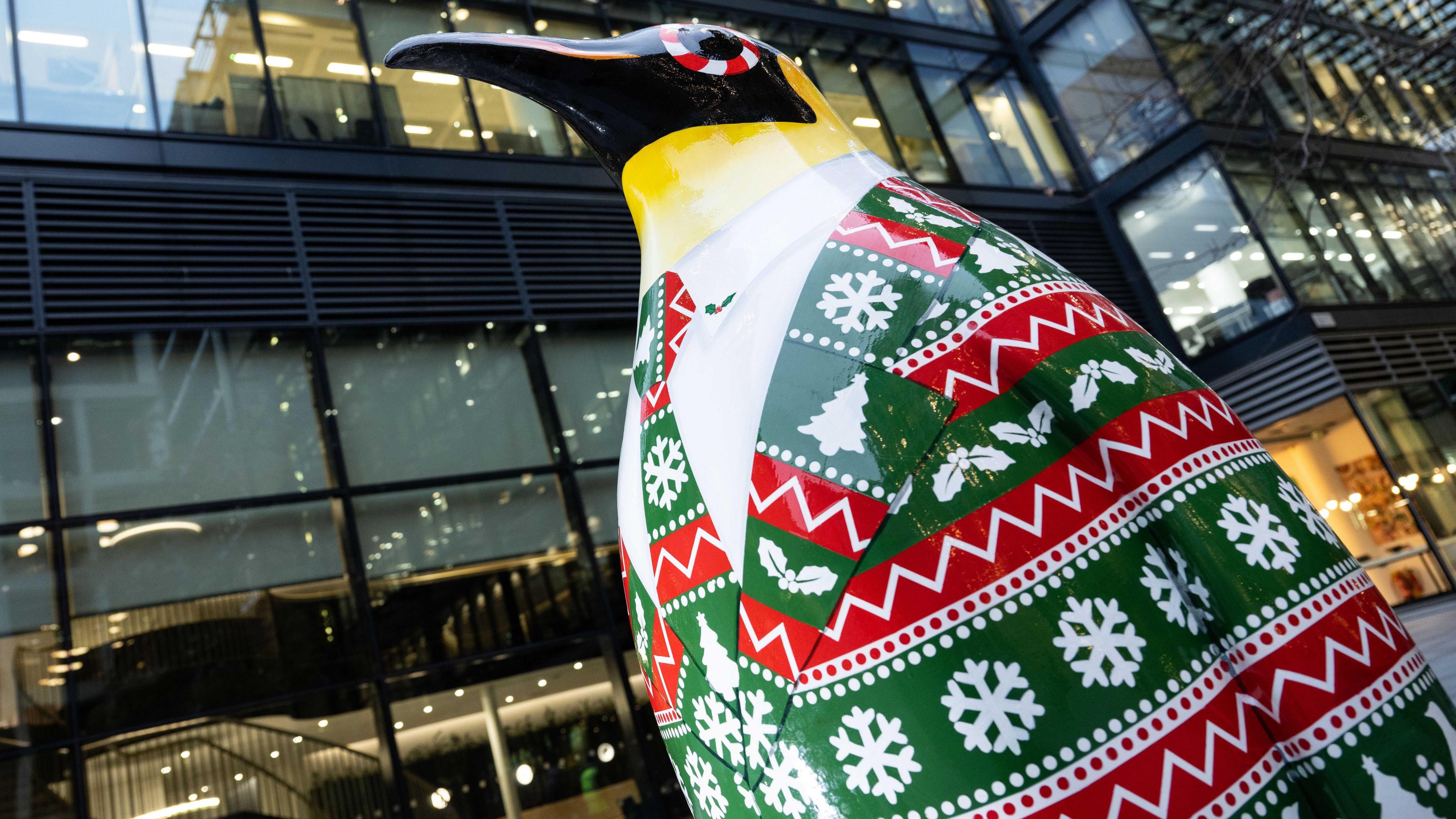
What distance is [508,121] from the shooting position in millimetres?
9164

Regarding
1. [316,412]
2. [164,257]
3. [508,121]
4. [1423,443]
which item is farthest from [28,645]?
[1423,443]

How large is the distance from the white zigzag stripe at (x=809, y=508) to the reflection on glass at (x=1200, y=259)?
12.0m

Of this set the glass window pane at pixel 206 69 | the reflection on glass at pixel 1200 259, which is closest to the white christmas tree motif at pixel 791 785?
the glass window pane at pixel 206 69

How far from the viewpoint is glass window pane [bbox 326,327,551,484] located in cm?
743

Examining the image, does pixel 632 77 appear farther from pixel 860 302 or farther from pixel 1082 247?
pixel 1082 247

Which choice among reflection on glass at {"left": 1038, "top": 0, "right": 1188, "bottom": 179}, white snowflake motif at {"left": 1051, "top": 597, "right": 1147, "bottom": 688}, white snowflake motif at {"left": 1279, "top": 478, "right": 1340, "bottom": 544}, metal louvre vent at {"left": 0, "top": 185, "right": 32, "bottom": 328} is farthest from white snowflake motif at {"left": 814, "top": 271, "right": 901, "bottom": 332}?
reflection on glass at {"left": 1038, "top": 0, "right": 1188, "bottom": 179}

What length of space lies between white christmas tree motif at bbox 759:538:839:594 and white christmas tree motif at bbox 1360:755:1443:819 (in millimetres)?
519

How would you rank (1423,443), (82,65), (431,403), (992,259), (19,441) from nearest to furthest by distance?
1. (992,259)
2. (19,441)
3. (82,65)
4. (431,403)
5. (1423,443)

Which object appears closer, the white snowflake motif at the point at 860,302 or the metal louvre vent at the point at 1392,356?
the white snowflake motif at the point at 860,302

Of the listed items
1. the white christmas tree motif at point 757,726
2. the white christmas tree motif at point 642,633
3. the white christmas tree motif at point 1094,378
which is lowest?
the white christmas tree motif at point 757,726

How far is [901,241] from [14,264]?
7477mm

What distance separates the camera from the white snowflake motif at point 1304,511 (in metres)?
1.04

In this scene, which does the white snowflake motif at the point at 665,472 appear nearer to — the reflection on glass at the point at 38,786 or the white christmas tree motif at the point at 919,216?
the white christmas tree motif at the point at 919,216

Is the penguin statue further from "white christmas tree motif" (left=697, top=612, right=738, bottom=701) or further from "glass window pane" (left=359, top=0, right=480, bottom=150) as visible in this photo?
"glass window pane" (left=359, top=0, right=480, bottom=150)
